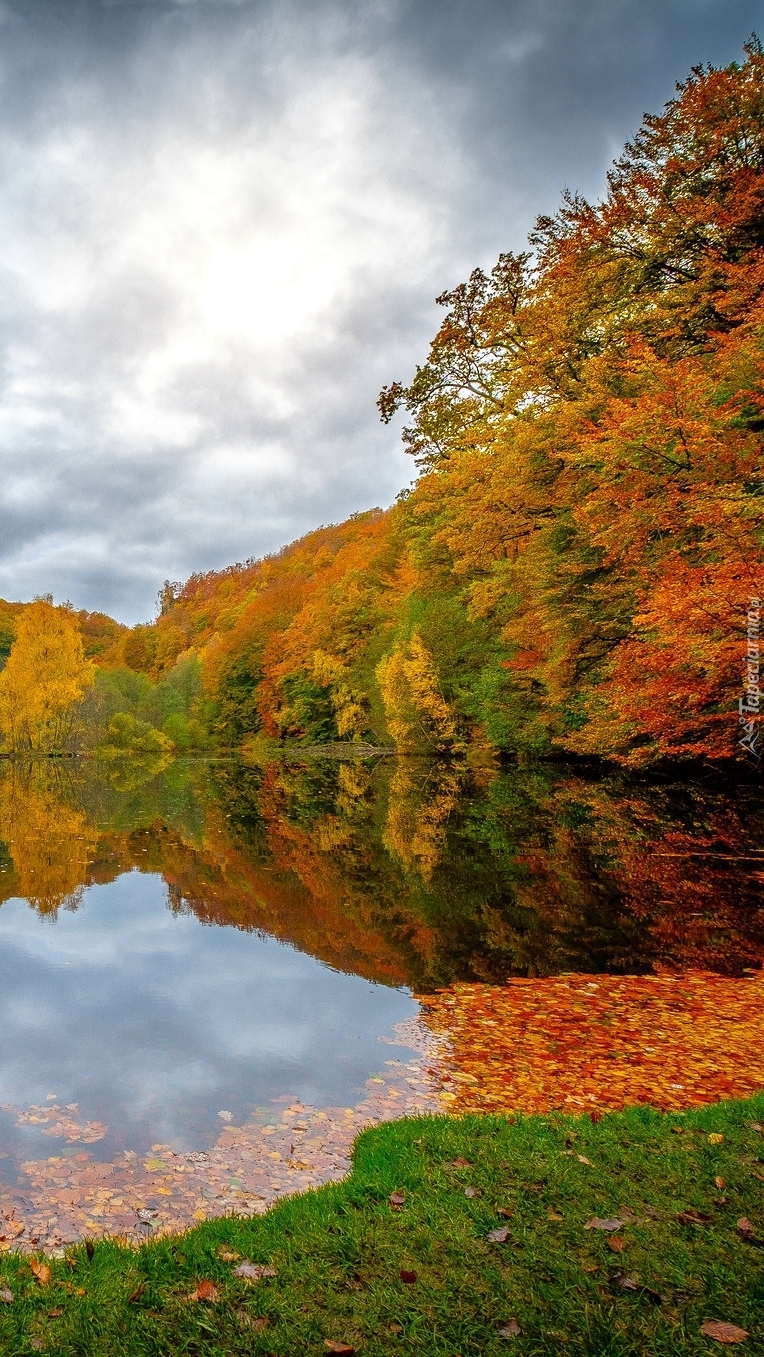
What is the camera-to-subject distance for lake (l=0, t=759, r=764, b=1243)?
6.25m

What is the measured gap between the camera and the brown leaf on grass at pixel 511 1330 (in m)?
2.99

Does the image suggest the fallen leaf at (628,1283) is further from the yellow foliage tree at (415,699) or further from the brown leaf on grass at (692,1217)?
the yellow foliage tree at (415,699)

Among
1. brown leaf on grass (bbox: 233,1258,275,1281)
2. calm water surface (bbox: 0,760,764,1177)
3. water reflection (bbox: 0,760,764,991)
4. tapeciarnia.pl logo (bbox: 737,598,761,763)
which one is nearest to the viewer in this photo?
brown leaf on grass (bbox: 233,1258,275,1281)

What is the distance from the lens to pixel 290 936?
10906 millimetres

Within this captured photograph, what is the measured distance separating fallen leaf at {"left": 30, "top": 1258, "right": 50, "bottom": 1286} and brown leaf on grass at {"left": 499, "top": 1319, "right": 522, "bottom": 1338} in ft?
6.50

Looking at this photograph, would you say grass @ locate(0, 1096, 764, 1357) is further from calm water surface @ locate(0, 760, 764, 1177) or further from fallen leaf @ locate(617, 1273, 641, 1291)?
calm water surface @ locate(0, 760, 764, 1177)

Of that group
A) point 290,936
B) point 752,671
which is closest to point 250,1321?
point 290,936

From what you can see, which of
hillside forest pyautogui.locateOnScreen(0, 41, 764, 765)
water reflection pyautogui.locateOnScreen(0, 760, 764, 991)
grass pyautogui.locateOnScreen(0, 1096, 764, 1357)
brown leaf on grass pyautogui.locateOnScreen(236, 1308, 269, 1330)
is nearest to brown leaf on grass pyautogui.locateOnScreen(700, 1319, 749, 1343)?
grass pyautogui.locateOnScreen(0, 1096, 764, 1357)

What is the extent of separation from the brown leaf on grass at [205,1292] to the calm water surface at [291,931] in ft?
7.35

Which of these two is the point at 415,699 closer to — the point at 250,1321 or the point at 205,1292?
the point at 205,1292

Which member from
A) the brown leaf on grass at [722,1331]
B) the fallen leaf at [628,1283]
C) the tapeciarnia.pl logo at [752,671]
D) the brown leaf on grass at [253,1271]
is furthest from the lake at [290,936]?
the brown leaf on grass at [722,1331]

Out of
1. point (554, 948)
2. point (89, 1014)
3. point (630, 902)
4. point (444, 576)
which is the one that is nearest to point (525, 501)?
point (444, 576)

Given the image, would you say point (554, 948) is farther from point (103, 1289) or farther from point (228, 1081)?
point (103, 1289)

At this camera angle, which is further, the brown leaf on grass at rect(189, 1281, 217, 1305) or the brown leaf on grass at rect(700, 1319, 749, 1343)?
the brown leaf on grass at rect(189, 1281, 217, 1305)
